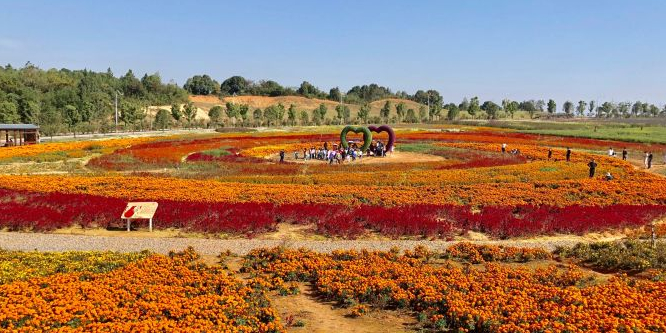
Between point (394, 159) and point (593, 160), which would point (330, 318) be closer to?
point (593, 160)

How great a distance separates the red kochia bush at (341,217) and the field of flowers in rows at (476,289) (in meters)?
3.60

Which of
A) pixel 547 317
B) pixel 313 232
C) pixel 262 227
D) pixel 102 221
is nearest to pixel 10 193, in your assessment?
pixel 102 221

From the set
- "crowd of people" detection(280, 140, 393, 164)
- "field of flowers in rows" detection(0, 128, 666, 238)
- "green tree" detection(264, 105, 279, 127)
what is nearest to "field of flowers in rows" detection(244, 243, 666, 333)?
"field of flowers in rows" detection(0, 128, 666, 238)

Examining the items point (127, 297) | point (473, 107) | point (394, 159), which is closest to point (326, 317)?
point (127, 297)

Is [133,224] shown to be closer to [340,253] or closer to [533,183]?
[340,253]

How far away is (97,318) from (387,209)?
1295cm

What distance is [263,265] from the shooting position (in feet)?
47.3

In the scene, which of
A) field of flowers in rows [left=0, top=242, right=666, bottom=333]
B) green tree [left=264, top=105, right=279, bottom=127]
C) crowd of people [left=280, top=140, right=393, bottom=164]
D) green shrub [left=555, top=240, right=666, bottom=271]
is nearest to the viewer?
field of flowers in rows [left=0, top=242, right=666, bottom=333]

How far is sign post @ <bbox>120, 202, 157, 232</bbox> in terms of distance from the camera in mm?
18984

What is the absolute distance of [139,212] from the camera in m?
19.1

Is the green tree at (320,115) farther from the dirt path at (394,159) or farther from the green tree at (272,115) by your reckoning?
the dirt path at (394,159)

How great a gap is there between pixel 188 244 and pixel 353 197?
910 cm

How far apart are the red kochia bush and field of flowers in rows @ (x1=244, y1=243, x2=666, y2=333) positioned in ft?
11.8

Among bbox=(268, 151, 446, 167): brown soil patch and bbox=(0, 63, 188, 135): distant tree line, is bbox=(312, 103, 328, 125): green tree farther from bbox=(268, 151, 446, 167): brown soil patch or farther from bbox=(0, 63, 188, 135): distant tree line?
bbox=(268, 151, 446, 167): brown soil patch
